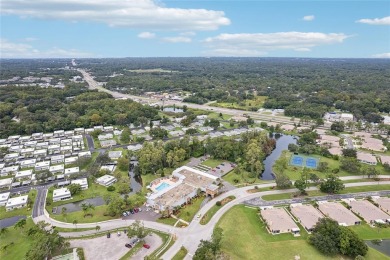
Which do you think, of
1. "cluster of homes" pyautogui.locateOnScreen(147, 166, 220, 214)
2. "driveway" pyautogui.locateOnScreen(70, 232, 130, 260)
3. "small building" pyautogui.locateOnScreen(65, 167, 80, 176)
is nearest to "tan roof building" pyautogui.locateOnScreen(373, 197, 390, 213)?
"cluster of homes" pyautogui.locateOnScreen(147, 166, 220, 214)

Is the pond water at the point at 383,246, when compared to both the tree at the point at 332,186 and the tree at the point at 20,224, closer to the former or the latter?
the tree at the point at 332,186

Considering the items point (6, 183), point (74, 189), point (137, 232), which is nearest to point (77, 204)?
point (74, 189)

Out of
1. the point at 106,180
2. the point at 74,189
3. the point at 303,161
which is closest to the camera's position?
the point at 74,189

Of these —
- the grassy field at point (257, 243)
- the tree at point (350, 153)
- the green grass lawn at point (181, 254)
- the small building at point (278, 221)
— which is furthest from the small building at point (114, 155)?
the tree at point (350, 153)

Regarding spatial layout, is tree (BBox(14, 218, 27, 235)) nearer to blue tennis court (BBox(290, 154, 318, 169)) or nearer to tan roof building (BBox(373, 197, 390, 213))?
blue tennis court (BBox(290, 154, 318, 169))

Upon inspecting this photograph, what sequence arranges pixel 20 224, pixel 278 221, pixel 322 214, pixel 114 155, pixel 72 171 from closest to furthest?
pixel 20 224, pixel 278 221, pixel 322 214, pixel 72 171, pixel 114 155

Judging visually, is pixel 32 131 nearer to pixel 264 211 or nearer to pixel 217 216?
pixel 217 216

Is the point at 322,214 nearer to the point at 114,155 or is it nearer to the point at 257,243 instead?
the point at 257,243

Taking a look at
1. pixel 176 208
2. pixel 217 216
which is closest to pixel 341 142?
pixel 217 216
